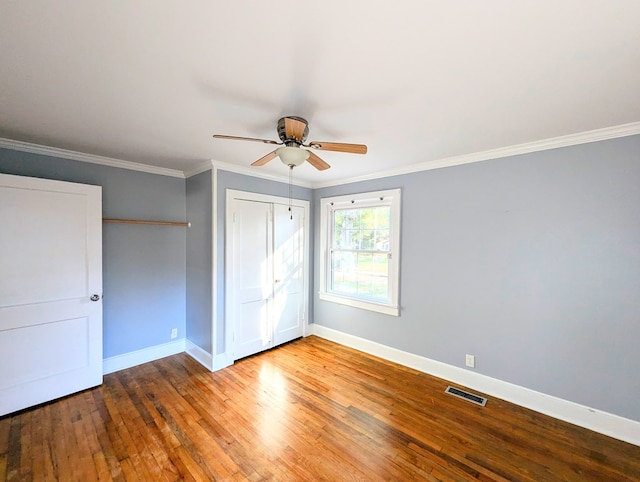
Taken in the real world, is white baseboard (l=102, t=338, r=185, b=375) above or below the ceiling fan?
below

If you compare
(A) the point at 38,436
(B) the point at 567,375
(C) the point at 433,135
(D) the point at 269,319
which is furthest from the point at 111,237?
(B) the point at 567,375

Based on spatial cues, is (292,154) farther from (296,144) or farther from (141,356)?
(141,356)

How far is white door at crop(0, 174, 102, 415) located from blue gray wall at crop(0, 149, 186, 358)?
29 centimetres

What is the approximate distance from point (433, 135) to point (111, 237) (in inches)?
142

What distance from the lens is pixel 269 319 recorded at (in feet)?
12.2

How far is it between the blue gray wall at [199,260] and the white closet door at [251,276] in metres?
0.30

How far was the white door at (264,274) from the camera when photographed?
3.33 meters

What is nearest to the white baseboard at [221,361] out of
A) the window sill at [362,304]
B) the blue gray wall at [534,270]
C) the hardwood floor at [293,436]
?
Answer: the hardwood floor at [293,436]

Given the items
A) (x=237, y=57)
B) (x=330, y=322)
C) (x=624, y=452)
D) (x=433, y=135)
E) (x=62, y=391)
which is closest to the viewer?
(x=237, y=57)

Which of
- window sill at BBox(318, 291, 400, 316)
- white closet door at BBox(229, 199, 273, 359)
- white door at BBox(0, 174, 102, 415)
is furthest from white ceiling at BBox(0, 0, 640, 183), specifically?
window sill at BBox(318, 291, 400, 316)

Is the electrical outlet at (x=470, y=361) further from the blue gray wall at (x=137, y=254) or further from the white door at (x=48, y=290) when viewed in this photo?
the white door at (x=48, y=290)

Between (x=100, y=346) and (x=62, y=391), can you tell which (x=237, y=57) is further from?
(x=62, y=391)

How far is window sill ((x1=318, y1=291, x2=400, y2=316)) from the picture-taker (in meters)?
3.38

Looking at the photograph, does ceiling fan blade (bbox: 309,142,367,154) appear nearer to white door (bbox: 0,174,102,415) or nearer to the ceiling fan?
the ceiling fan
